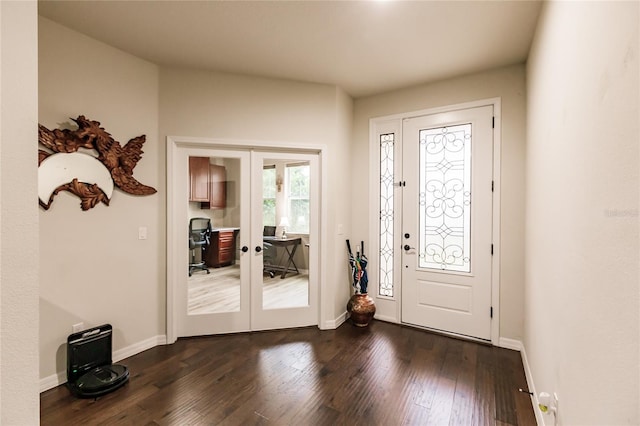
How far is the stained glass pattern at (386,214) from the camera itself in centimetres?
363

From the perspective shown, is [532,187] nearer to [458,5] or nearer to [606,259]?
[458,5]

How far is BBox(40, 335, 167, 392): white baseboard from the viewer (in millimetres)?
2275

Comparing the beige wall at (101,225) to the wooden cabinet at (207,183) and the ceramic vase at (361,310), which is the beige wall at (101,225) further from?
the ceramic vase at (361,310)

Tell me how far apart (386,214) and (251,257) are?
1694 mm

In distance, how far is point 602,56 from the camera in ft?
3.26

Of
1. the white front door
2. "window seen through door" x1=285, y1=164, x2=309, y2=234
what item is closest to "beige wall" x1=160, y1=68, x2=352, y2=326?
"window seen through door" x1=285, y1=164, x2=309, y2=234

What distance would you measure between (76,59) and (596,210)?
354 cm

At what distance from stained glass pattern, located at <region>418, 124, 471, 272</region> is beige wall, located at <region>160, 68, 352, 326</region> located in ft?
3.11

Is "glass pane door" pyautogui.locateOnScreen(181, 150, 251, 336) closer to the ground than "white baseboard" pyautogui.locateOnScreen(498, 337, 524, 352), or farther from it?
farther from it

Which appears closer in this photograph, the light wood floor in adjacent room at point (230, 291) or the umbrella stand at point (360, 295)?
the light wood floor in adjacent room at point (230, 291)

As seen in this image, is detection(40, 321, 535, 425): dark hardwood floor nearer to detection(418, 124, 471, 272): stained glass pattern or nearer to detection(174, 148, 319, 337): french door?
detection(174, 148, 319, 337): french door

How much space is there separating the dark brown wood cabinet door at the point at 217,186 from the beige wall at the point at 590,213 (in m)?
2.90

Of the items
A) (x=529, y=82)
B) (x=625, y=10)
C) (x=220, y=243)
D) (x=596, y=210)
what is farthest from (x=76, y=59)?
(x=529, y=82)

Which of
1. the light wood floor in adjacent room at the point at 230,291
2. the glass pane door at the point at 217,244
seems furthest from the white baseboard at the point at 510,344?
the glass pane door at the point at 217,244
